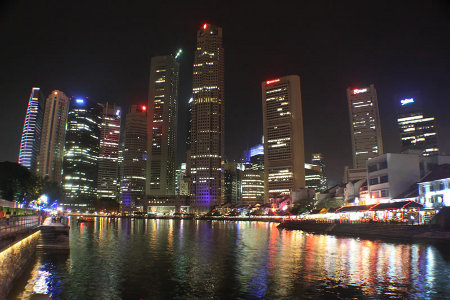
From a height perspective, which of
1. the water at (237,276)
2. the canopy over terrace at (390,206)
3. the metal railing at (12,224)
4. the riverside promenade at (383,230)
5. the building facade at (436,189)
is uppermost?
the building facade at (436,189)

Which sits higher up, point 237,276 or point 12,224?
point 12,224

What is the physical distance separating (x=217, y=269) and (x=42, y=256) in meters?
20.4

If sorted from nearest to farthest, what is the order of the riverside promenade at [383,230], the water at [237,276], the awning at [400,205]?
1. the water at [237,276]
2. the riverside promenade at [383,230]
3. the awning at [400,205]

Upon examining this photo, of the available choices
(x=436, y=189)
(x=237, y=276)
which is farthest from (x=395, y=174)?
(x=237, y=276)

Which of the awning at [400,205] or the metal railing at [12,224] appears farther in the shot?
the awning at [400,205]

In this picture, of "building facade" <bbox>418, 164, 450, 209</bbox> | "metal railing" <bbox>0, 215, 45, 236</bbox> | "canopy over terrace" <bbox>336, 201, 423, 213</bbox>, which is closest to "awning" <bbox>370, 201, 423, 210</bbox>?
"canopy over terrace" <bbox>336, 201, 423, 213</bbox>

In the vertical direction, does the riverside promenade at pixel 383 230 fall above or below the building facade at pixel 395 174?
below

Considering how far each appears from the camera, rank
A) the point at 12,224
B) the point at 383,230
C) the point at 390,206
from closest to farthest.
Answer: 1. the point at 12,224
2. the point at 383,230
3. the point at 390,206

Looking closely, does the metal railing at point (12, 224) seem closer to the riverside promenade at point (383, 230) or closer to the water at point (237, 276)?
the water at point (237, 276)

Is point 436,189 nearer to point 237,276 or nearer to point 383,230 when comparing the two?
point 383,230

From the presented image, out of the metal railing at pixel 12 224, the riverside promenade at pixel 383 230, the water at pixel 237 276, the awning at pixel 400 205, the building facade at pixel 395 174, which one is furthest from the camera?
the building facade at pixel 395 174

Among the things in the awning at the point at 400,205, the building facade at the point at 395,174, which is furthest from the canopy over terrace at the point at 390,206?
the building facade at the point at 395,174

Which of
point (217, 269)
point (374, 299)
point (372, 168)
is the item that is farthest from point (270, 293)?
point (372, 168)

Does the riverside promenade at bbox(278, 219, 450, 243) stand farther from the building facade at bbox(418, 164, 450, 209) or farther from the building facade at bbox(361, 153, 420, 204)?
the building facade at bbox(361, 153, 420, 204)
